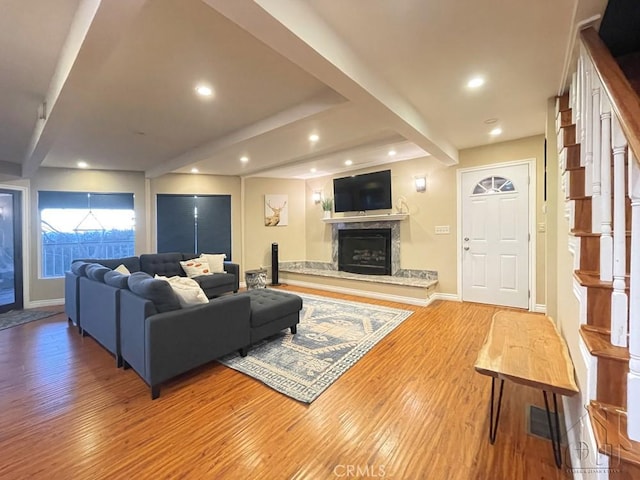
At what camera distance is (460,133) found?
383 cm

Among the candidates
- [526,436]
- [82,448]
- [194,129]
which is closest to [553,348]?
[526,436]

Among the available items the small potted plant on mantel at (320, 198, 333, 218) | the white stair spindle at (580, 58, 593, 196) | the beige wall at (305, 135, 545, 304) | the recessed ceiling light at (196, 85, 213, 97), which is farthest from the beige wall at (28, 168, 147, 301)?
the white stair spindle at (580, 58, 593, 196)

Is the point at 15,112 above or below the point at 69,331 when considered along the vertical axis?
above

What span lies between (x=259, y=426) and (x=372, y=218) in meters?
4.32

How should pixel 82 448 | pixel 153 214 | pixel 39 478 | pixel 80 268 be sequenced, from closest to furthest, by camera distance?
pixel 39 478 → pixel 82 448 → pixel 80 268 → pixel 153 214

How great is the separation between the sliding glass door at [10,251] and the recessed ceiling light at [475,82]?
269 inches

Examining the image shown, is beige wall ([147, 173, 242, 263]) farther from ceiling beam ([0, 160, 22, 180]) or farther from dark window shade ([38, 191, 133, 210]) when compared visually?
ceiling beam ([0, 160, 22, 180])

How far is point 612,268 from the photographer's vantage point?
1.16 m

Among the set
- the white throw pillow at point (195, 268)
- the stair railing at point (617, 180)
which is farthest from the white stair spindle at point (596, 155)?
the white throw pillow at point (195, 268)

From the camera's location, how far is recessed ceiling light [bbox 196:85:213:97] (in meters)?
2.51

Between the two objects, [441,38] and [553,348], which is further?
[441,38]

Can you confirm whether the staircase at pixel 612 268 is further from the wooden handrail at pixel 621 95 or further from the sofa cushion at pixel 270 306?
the sofa cushion at pixel 270 306

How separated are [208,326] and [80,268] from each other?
2.37 meters

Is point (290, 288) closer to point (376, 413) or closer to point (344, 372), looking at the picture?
point (344, 372)
